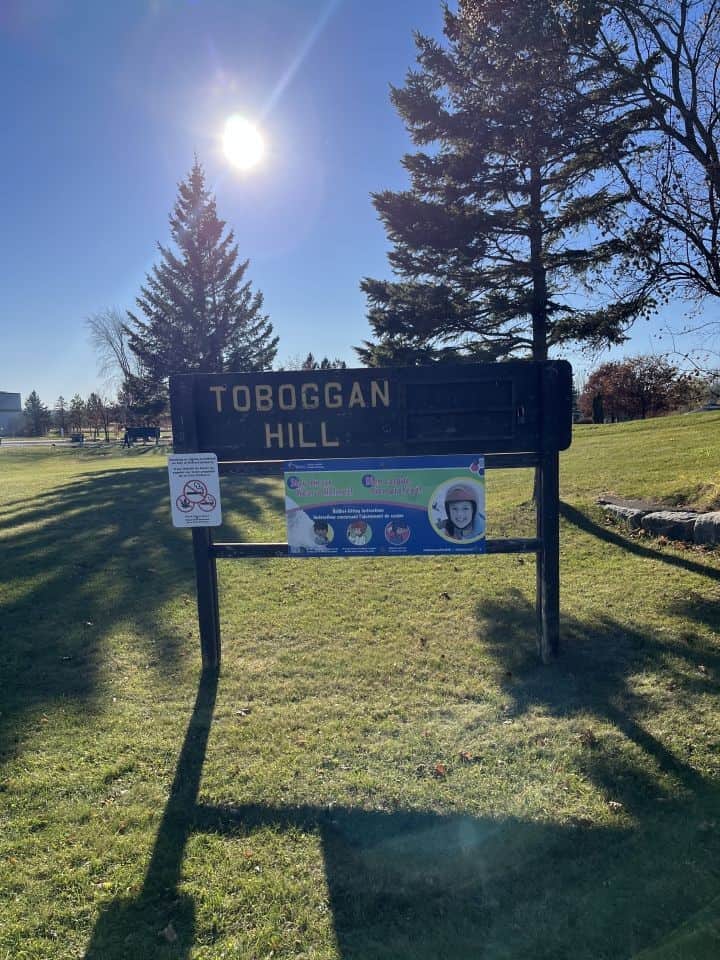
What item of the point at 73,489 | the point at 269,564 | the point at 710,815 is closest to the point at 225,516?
the point at 269,564

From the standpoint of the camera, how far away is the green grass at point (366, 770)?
2264 mm

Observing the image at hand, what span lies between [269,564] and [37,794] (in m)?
4.73

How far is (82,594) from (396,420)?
4.44 meters

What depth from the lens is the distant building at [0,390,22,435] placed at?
274ft

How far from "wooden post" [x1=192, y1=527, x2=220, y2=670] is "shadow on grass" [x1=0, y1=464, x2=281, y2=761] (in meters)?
0.39

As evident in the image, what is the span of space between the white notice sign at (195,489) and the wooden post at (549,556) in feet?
8.33

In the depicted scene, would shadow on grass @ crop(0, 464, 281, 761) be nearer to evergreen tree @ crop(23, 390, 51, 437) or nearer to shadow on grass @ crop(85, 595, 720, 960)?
shadow on grass @ crop(85, 595, 720, 960)

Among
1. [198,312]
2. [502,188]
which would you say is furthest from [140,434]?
[502,188]

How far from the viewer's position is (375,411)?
175 inches

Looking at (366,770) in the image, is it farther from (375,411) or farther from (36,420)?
(36,420)

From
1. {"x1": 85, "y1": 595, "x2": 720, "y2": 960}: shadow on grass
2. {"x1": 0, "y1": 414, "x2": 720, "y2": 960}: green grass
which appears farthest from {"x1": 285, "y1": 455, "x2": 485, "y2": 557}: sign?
{"x1": 85, "y1": 595, "x2": 720, "y2": 960}: shadow on grass

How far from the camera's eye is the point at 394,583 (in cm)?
678

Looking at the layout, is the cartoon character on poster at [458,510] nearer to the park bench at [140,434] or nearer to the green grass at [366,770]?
the green grass at [366,770]

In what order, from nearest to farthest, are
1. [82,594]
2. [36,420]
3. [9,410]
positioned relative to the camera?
[82,594], [36,420], [9,410]
